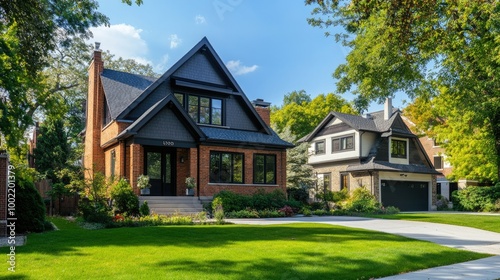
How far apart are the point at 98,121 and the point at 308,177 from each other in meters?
14.3

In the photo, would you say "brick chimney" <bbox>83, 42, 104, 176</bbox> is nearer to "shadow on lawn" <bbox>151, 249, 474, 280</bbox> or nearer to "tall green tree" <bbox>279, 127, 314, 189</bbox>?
"tall green tree" <bbox>279, 127, 314, 189</bbox>

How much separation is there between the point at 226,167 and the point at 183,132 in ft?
10.5

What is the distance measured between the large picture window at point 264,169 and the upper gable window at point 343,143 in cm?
1263

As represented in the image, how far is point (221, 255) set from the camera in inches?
352

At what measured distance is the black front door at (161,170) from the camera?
2262cm

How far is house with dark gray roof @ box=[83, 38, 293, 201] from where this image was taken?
70.8ft

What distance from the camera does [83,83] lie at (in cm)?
3853

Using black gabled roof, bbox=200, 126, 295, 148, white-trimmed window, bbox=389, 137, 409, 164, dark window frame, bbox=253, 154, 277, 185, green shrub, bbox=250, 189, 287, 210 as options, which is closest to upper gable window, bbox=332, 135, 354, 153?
white-trimmed window, bbox=389, 137, 409, 164

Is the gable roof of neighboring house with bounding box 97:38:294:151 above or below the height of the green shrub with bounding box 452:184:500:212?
above

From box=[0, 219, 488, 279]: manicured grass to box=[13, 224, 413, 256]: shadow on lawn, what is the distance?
2 cm

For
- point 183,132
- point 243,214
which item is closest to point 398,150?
point 243,214

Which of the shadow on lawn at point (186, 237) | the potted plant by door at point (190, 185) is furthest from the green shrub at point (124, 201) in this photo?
the shadow on lawn at point (186, 237)

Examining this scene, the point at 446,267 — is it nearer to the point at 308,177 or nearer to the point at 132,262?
the point at 132,262

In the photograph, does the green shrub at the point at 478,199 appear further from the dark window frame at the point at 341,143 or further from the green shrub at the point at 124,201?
the green shrub at the point at 124,201
